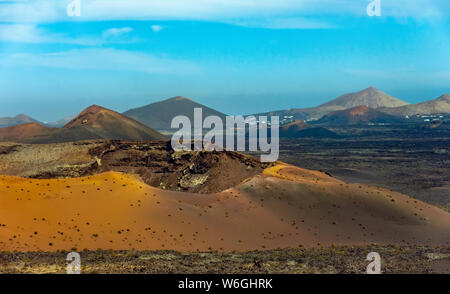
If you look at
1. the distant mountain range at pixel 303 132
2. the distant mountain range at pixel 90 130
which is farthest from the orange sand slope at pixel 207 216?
the distant mountain range at pixel 303 132

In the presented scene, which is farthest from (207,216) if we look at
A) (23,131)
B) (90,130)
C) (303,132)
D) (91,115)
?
(303,132)

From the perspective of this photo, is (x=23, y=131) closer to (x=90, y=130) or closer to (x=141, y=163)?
(x=90, y=130)

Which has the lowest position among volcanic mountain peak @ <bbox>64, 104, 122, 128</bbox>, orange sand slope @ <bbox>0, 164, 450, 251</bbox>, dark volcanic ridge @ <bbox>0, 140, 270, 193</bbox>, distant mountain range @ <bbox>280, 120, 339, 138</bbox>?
orange sand slope @ <bbox>0, 164, 450, 251</bbox>

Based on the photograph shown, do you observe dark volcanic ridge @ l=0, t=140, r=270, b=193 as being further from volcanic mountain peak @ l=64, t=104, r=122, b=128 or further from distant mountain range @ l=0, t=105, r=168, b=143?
volcanic mountain peak @ l=64, t=104, r=122, b=128

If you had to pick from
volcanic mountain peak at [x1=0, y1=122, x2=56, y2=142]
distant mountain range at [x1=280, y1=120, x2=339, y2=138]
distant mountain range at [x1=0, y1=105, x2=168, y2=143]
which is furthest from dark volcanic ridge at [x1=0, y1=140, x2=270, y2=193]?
distant mountain range at [x1=280, y1=120, x2=339, y2=138]

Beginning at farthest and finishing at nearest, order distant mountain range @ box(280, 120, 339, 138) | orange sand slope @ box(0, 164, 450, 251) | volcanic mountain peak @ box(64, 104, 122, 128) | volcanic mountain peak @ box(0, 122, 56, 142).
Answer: distant mountain range @ box(280, 120, 339, 138) → volcanic mountain peak @ box(64, 104, 122, 128) → volcanic mountain peak @ box(0, 122, 56, 142) → orange sand slope @ box(0, 164, 450, 251)
